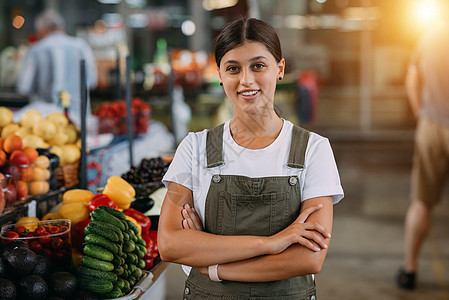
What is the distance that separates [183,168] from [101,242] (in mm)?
407

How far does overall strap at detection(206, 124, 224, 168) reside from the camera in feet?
5.29

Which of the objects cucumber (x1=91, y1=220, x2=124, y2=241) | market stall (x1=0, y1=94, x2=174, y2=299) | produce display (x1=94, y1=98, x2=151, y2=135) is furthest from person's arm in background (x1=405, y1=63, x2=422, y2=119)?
cucumber (x1=91, y1=220, x2=124, y2=241)

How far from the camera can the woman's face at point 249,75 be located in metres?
1.53

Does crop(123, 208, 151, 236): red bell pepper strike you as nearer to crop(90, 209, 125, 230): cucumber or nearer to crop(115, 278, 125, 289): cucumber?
crop(90, 209, 125, 230): cucumber

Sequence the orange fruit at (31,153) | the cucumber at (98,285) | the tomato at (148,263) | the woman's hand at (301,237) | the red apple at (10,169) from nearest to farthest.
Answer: the woman's hand at (301,237) → the cucumber at (98,285) → the tomato at (148,263) → the red apple at (10,169) → the orange fruit at (31,153)

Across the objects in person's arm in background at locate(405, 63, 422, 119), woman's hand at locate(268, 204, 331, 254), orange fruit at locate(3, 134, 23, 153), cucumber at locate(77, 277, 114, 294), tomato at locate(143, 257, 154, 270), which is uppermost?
person's arm in background at locate(405, 63, 422, 119)

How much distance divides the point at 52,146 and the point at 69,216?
72 centimetres

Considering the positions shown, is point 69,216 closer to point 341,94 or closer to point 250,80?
point 250,80

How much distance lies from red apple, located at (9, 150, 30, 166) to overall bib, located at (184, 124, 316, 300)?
1.12m

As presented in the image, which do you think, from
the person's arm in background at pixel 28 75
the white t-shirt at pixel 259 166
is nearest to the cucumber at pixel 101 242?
the white t-shirt at pixel 259 166

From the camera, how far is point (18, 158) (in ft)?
7.68

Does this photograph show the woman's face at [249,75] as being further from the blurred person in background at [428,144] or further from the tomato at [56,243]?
the blurred person in background at [428,144]

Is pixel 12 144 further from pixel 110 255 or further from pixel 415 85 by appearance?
pixel 415 85

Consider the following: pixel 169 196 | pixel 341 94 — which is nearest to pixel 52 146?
pixel 169 196
